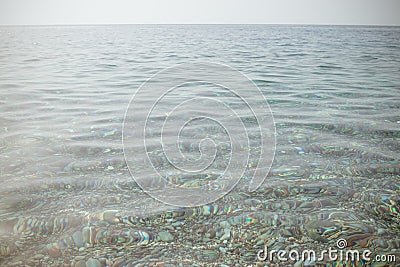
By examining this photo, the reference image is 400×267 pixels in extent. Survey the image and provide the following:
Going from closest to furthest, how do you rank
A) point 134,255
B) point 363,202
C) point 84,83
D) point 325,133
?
point 134,255, point 363,202, point 325,133, point 84,83

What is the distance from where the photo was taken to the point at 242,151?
13.9 feet

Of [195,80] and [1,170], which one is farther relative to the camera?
[195,80]

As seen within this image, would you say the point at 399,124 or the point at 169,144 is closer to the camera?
the point at 169,144

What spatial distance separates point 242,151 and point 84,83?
577 cm

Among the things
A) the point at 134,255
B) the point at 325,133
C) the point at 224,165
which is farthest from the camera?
the point at 325,133

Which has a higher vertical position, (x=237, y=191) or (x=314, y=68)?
(x=314, y=68)

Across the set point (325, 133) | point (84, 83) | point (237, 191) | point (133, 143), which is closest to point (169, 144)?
point (133, 143)

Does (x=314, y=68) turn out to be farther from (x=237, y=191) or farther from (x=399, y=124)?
(x=237, y=191)

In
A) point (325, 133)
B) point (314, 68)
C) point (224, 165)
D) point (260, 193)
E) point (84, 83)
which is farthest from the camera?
point (314, 68)

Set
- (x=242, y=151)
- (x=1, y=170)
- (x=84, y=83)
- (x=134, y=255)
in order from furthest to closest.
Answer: (x=84, y=83) < (x=242, y=151) < (x=1, y=170) < (x=134, y=255)

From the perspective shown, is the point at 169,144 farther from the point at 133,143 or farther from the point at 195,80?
the point at 195,80

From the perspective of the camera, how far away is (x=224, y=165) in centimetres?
387

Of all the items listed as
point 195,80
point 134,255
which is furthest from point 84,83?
point 134,255

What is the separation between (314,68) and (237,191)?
29.4 ft
